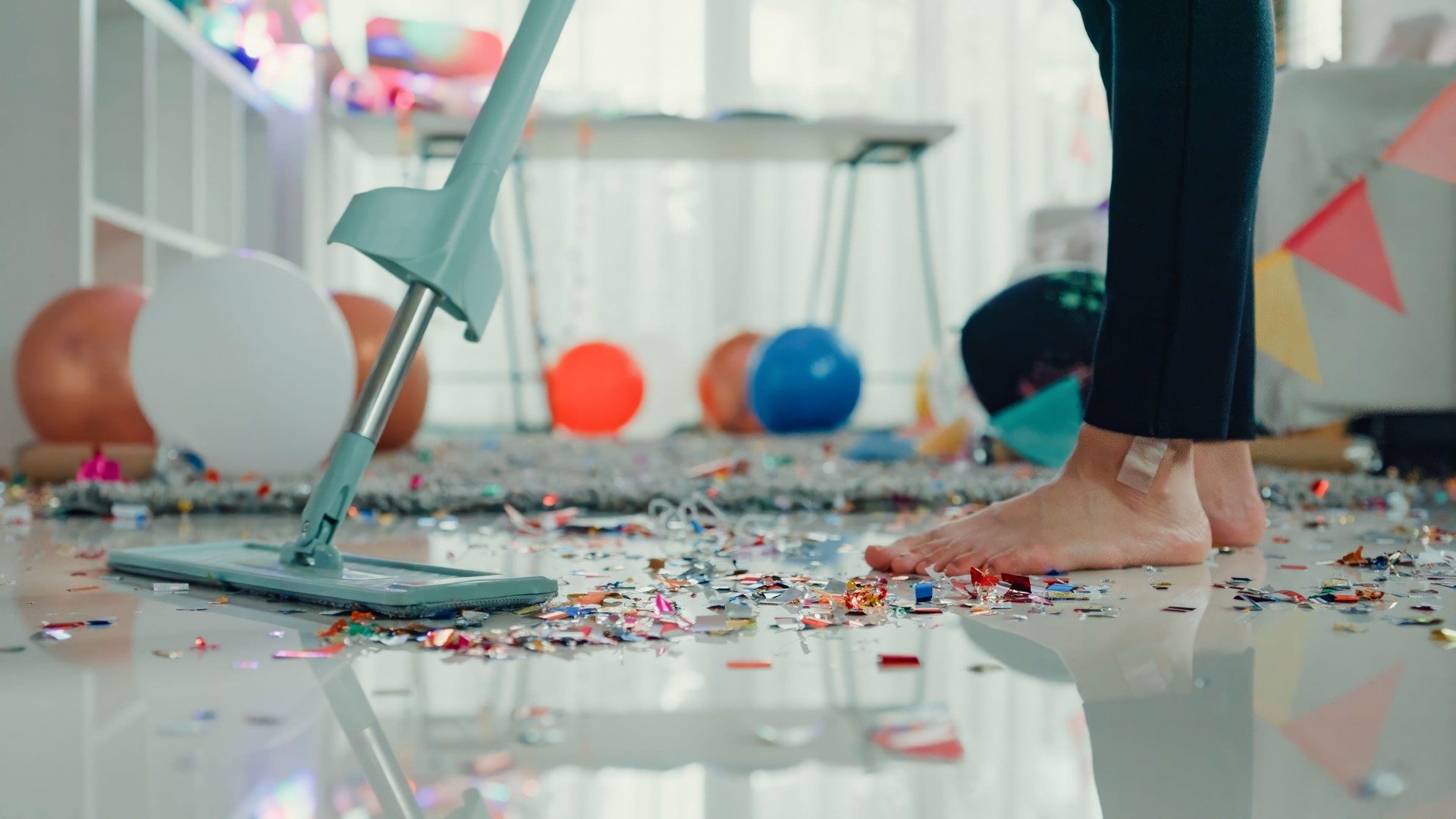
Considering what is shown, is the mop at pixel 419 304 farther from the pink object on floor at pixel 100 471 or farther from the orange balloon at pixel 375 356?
the orange balloon at pixel 375 356

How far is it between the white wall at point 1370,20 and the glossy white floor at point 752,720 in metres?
2.82

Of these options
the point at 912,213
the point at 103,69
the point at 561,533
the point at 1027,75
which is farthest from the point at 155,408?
the point at 1027,75

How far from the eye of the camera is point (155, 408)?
5.45 feet

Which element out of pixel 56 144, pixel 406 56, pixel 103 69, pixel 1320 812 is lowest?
pixel 1320 812

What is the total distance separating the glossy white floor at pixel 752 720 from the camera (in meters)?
0.43

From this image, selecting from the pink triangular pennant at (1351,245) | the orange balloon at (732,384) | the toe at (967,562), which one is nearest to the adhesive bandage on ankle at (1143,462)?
the toe at (967,562)

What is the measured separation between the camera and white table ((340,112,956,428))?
3.29 m

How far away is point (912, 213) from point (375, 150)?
196 centimetres

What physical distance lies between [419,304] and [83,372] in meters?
1.37

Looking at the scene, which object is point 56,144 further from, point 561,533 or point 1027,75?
point 1027,75

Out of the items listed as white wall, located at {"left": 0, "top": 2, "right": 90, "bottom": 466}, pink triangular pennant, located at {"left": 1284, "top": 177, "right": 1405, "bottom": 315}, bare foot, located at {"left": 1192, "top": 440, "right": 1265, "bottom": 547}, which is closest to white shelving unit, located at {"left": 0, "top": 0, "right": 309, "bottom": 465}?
white wall, located at {"left": 0, "top": 2, "right": 90, "bottom": 466}

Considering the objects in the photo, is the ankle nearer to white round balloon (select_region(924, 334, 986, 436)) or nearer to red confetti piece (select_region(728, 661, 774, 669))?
red confetti piece (select_region(728, 661, 774, 669))

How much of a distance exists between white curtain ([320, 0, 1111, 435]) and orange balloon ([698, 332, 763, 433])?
0.69 meters

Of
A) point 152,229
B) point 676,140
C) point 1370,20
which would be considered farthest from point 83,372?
point 1370,20
